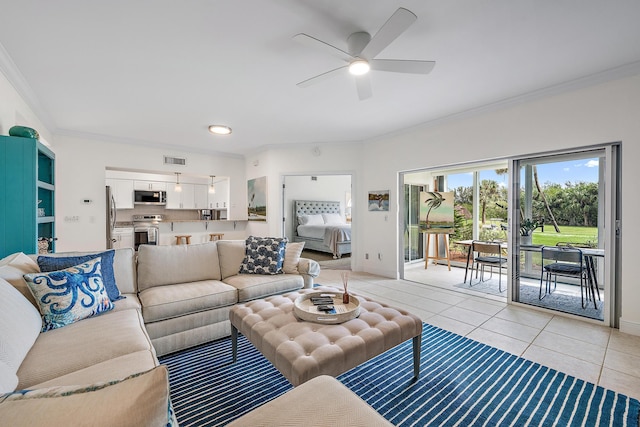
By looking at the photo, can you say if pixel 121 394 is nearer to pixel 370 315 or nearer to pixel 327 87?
pixel 370 315

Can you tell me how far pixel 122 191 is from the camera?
6844 millimetres

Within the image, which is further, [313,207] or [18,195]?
[313,207]

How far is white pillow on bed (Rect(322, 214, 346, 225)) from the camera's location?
8422mm

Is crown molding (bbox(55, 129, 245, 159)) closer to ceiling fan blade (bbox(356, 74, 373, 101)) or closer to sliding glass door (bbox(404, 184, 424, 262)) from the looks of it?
sliding glass door (bbox(404, 184, 424, 262))

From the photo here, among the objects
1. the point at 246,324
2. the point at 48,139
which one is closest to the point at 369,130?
the point at 246,324

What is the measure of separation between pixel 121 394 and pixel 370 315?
1647 millimetres

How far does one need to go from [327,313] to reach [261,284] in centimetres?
108

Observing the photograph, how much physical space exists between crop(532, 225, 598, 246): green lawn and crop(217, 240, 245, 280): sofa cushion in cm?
362

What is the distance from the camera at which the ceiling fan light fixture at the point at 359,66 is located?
2.23m

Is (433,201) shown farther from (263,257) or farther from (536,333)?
(263,257)

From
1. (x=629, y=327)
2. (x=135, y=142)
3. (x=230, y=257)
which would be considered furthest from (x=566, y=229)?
(x=135, y=142)

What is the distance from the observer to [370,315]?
199cm

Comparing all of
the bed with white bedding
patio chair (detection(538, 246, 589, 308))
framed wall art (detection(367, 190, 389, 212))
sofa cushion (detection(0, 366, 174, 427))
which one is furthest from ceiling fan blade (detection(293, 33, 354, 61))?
the bed with white bedding

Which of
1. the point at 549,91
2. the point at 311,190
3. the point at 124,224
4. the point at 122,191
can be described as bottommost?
the point at 124,224
